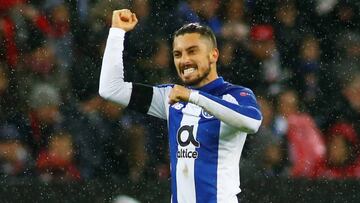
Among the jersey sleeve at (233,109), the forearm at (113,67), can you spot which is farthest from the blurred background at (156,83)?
the jersey sleeve at (233,109)

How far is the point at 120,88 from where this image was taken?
11.9 ft

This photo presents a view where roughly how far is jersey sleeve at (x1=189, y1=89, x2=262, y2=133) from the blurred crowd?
2.04 m

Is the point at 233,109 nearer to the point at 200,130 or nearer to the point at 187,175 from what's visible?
the point at 200,130

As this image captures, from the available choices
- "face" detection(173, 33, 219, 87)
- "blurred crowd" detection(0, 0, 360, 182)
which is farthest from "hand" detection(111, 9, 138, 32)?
"blurred crowd" detection(0, 0, 360, 182)

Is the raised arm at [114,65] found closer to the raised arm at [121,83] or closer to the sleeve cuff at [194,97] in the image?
the raised arm at [121,83]

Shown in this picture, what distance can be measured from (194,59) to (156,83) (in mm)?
2419

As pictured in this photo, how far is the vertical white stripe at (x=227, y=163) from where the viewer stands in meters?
3.45

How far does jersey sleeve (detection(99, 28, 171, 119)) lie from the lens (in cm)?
358

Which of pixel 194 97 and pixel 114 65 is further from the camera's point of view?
pixel 114 65

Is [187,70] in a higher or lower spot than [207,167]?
higher

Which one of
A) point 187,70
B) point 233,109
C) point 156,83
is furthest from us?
point 156,83

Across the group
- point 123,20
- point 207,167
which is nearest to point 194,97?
point 207,167

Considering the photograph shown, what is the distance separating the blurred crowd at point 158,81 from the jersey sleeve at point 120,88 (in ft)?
5.92

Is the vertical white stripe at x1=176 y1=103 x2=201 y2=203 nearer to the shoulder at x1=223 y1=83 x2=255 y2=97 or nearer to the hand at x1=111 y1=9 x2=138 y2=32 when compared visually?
the shoulder at x1=223 y1=83 x2=255 y2=97
